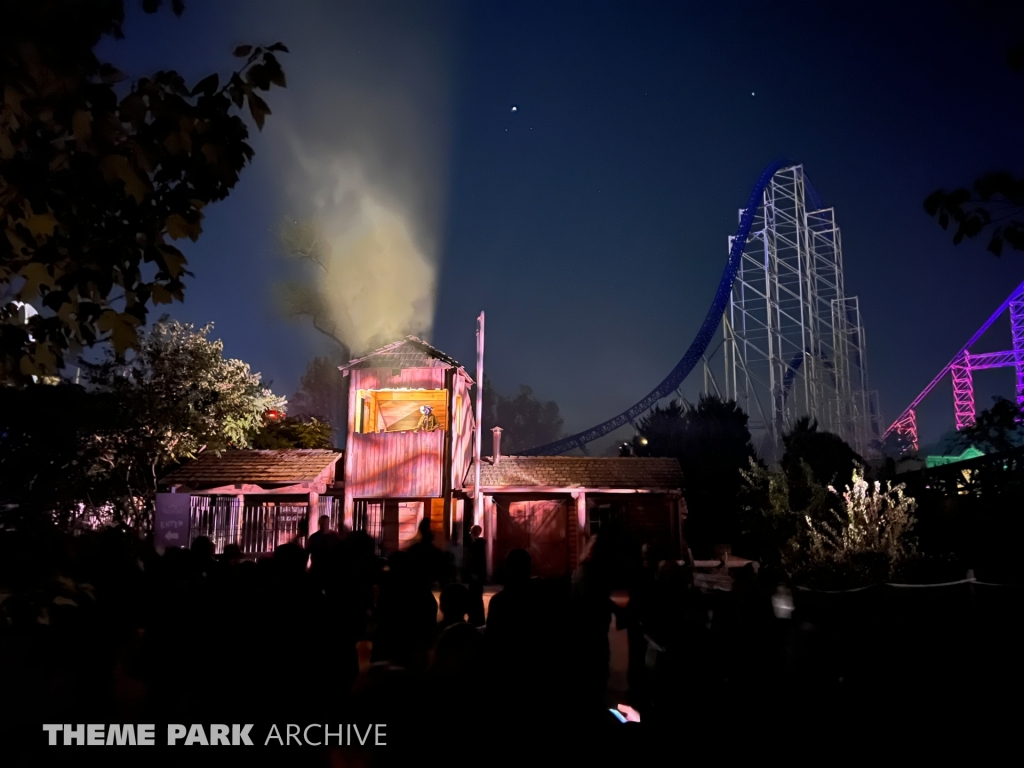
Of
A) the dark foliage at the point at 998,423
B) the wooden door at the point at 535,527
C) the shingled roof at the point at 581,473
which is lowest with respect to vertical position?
the wooden door at the point at 535,527

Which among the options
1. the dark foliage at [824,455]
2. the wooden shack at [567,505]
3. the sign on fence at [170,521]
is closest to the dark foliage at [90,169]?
the sign on fence at [170,521]

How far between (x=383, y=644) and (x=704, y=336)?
3374 cm

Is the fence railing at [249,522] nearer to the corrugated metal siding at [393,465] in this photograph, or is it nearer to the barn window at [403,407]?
the corrugated metal siding at [393,465]

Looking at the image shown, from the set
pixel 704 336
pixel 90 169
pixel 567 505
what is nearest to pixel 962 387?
pixel 704 336

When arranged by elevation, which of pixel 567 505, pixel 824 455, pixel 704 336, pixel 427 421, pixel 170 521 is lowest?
pixel 170 521

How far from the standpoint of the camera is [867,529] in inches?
448

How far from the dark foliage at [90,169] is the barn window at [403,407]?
1612 centimetres

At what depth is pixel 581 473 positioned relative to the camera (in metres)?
19.1

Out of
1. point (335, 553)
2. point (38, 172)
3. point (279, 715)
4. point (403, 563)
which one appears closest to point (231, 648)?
point (279, 715)

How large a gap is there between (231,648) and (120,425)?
1677cm

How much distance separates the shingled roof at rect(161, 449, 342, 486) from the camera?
18047mm

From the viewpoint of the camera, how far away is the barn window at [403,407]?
19812mm

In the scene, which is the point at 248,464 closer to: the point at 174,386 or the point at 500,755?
the point at 174,386

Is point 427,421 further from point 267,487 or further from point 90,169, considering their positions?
point 90,169
